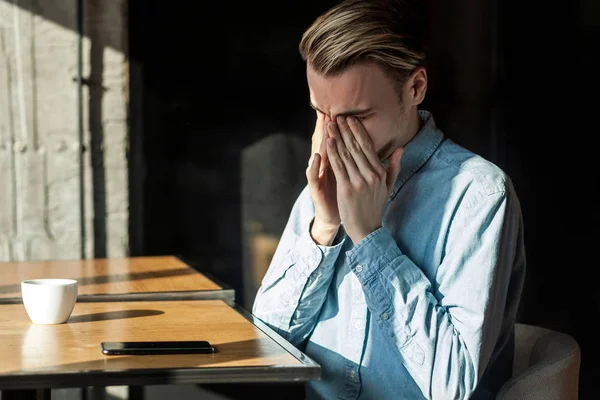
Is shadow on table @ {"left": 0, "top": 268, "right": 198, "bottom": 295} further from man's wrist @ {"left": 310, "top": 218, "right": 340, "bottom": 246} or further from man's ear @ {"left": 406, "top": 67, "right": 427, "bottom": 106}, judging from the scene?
man's ear @ {"left": 406, "top": 67, "right": 427, "bottom": 106}

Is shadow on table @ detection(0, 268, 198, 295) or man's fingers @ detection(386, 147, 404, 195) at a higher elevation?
man's fingers @ detection(386, 147, 404, 195)

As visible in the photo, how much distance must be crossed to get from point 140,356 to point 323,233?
51 centimetres

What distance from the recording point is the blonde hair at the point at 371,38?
151 cm

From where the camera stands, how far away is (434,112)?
3.34 metres

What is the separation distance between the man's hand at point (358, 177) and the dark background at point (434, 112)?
165 cm

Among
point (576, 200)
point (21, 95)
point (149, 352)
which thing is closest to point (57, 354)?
point (149, 352)

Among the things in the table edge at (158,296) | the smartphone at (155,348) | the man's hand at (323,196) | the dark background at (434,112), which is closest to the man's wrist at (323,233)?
the man's hand at (323,196)

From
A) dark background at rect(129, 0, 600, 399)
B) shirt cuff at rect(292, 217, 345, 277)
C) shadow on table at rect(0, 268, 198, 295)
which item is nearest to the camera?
shirt cuff at rect(292, 217, 345, 277)

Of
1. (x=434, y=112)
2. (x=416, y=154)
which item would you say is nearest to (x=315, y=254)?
(x=416, y=154)

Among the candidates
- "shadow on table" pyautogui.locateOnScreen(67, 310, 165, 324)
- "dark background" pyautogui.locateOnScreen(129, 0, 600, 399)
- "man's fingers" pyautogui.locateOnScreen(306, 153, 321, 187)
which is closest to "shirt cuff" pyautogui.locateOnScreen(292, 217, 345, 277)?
"man's fingers" pyautogui.locateOnScreen(306, 153, 321, 187)

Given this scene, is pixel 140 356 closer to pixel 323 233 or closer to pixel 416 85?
pixel 323 233

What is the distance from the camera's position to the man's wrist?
1549 millimetres

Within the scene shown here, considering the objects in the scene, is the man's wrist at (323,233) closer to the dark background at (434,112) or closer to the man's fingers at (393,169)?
the man's fingers at (393,169)

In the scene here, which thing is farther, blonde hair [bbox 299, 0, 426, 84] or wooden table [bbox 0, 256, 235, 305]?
wooden table [bbox 0, 256, 235, 305]
